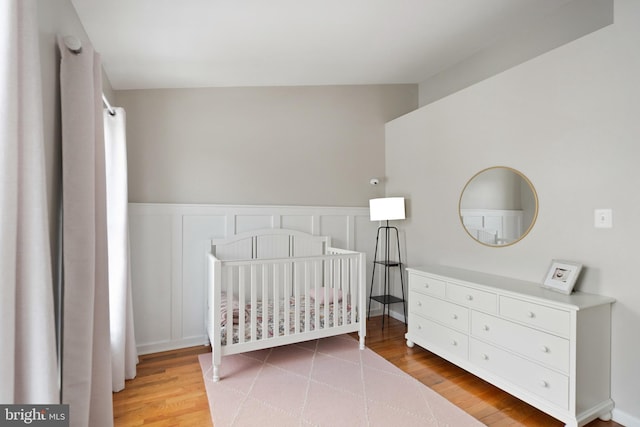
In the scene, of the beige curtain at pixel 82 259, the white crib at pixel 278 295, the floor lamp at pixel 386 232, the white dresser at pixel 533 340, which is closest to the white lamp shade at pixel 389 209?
the floor lamp at pixel 386 232

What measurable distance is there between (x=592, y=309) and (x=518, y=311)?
36 cm

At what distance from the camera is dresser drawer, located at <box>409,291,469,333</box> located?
7.90 feet

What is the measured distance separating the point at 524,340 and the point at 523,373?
200mm

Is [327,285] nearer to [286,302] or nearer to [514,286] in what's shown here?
[286,302]

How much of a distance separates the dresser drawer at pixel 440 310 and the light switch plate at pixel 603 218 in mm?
964

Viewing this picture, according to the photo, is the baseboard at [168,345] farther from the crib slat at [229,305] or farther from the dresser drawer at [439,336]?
the dresser drawer at [439,336]

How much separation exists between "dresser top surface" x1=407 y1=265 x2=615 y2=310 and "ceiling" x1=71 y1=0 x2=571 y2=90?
6.36ft

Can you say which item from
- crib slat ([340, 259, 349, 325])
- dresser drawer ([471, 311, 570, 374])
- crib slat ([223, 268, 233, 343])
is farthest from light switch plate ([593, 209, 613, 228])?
crib slat ([223, 268, 233, 343])

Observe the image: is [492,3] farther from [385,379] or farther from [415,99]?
[385,379]

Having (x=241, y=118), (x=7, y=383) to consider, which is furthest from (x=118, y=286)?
(x=241, y=118)

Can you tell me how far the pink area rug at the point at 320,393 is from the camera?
191 cm

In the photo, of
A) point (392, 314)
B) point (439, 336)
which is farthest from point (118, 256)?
point (392, 314)

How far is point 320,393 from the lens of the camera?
2188 mm

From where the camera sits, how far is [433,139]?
3186mm
